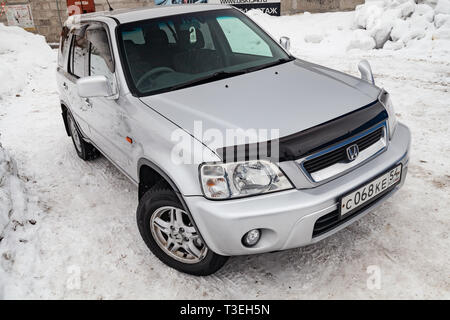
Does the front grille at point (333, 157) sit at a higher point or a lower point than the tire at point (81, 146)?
higher

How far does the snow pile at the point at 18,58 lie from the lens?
795 centimetres

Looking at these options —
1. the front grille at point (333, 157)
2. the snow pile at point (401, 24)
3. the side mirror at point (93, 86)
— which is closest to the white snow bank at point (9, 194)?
the side mirror at point (93, 86)

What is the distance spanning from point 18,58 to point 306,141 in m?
9.57

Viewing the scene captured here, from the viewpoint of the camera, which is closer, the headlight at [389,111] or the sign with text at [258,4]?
the headlight at [389,111]

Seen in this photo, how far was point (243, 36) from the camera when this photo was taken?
3863mm

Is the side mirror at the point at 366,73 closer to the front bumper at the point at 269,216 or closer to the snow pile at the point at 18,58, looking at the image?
the front bumper at the point at 269,216

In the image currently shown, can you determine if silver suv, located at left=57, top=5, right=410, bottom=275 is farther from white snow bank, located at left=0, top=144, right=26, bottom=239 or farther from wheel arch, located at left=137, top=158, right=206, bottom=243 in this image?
white snow bank, located at left=0, top=144, right=26, bottom=239

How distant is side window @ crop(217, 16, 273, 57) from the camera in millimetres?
3567

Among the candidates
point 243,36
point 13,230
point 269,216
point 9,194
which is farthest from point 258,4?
point 269,216

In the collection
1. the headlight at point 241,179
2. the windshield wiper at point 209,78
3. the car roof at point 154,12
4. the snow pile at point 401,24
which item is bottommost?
the snow pile at point 401,24

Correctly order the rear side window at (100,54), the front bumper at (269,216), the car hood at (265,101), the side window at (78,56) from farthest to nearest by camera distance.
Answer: the side window at (78,56)
the rear side window at (100,54)
the car hood at (265,101)
the front bumper at (269,216)

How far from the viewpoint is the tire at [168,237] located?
8.25ft

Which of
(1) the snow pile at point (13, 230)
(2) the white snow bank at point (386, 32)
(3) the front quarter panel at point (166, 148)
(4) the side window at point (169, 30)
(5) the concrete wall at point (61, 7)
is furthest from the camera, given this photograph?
(5) the concrete wall at point (61, 7)
